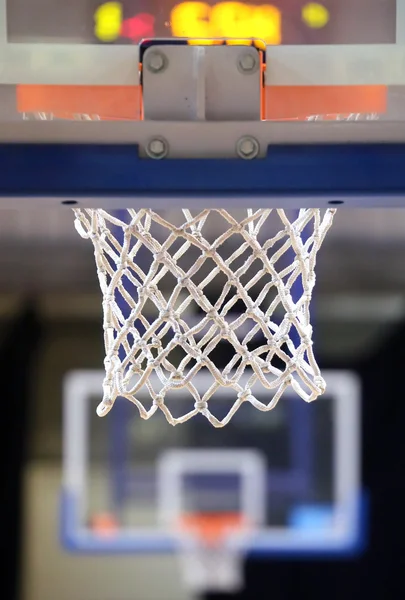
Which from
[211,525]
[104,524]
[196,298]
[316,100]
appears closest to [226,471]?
[211,525]

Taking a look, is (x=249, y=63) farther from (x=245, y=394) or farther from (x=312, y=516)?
(x=312, y=516)

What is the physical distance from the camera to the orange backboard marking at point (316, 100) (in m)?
0.98

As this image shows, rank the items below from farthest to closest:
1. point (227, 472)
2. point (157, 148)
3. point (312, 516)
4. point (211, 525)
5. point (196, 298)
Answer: point (227, 472)
point (312, 516)
point (211, 525)
point (196, 298)
point (157, 148)

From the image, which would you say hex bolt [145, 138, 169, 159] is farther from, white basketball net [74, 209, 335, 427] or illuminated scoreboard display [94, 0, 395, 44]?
white basketball net [74, 209, 335, 427]

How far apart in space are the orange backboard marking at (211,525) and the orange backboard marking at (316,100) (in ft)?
14.9

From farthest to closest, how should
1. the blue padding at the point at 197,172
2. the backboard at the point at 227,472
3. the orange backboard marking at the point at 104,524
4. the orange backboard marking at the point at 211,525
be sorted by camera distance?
the backboard at the point at 227,472, the orange backboard marking at the point at 211,525, the orange backboard marking at the point at 104,524, the blue padding at the point at 197,172

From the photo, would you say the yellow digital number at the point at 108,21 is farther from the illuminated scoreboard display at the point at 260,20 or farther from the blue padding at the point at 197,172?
the blue padding at the point at 197,172

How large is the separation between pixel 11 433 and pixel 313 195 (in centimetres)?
499

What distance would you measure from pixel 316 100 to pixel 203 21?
0.14 metres

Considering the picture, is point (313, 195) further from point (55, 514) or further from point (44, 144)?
point (55, 514)

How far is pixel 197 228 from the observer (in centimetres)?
137

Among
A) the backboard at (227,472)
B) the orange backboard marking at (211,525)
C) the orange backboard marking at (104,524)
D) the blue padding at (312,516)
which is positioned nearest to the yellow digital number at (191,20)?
the orange backboard marking at (104,524)

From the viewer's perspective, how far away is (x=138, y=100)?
972 millimetres

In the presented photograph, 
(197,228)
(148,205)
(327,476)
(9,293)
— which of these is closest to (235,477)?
(327,476)
